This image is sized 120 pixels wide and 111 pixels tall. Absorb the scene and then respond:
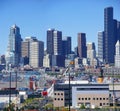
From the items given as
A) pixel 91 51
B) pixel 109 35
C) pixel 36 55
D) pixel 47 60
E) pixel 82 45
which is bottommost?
pixel 47 60

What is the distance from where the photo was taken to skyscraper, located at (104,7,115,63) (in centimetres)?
7356

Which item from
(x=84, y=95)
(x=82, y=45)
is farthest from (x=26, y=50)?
(x=84, y=95)

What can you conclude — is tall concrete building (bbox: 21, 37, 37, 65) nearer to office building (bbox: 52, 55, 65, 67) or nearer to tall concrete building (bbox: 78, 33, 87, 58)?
office building (bbox: 52, 55, 65, 67)

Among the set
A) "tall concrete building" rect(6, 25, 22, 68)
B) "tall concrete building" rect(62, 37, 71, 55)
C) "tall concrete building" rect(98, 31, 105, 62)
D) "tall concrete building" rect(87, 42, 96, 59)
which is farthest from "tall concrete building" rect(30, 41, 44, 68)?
"tall concrete building" rect(98, 31, 105, 62)

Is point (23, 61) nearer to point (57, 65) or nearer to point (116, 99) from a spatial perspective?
point (57, 65)

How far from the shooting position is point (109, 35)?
7512 centimetres

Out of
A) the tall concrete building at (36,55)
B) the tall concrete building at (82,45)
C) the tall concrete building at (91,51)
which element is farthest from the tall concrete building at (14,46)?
the tall concrete building at (91,51)

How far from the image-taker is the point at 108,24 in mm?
75750

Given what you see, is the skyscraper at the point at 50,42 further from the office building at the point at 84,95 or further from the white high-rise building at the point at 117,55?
the office building at the point at 84,95

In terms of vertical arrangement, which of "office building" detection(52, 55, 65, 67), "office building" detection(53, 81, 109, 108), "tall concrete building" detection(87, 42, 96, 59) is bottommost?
"office building" detection(53, 81, 109, 108)

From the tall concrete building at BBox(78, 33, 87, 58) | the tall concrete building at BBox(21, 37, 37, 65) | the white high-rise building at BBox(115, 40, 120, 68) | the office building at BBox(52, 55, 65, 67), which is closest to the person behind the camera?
the white high-rise building at BBox(115, 40, 120, 68)

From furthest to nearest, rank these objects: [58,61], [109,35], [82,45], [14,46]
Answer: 1. [14,46]
2. [109,35]
3. [82,45]
4. [58,61]

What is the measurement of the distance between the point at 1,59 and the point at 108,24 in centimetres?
1540

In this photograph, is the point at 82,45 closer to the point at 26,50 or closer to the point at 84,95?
the point at 26,50
